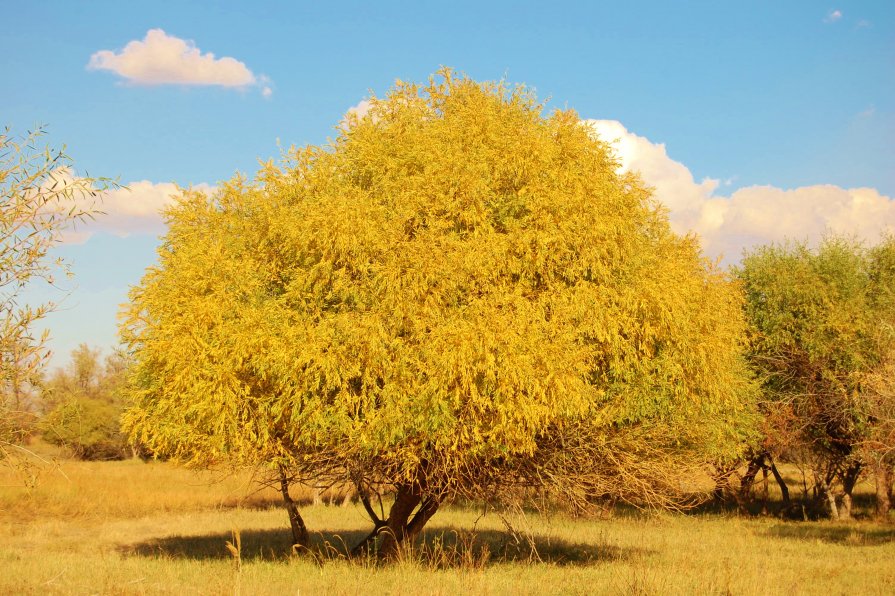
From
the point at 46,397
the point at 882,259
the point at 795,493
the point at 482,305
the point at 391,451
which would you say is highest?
the point at 882,259

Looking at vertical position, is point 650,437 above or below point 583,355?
below

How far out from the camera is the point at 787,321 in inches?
1172

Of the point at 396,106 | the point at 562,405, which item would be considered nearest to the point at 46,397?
the point at 562,405

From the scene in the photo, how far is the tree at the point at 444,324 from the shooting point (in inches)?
521

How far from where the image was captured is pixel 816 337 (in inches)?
1125

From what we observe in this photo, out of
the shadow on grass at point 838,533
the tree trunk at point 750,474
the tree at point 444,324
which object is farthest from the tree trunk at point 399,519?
the tree trunk at point 750,474

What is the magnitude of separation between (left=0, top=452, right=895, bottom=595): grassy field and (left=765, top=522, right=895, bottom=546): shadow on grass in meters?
0.07

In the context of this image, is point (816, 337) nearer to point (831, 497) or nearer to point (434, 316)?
point (831, 497)

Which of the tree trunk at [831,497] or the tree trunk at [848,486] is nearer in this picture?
the tree trunk at [848,486]

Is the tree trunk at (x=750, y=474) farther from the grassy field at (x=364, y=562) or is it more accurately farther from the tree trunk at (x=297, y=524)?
the tree trunk at (x=297, y=524)

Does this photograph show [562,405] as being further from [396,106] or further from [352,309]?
[396,106]

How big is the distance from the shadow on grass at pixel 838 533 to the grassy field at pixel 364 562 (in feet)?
0.24

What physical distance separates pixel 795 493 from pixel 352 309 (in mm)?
38385

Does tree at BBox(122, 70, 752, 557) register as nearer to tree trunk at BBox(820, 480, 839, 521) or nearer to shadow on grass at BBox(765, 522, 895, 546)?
shadow on grass at BBox(765, 522, 895, 546)
